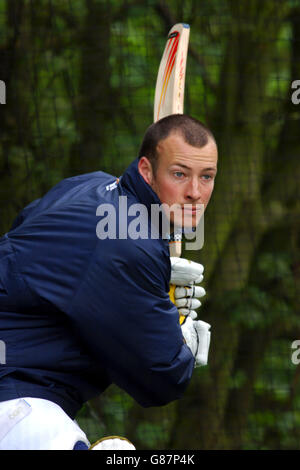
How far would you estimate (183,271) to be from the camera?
256cm

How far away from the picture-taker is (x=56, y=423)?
2082 millimetres

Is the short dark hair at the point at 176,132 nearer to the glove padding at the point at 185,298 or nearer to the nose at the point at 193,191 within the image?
the nose at the point at 193,191

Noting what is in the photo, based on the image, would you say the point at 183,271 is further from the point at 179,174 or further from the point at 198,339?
the point at 179,174

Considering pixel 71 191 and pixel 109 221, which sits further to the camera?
pixel 71 191

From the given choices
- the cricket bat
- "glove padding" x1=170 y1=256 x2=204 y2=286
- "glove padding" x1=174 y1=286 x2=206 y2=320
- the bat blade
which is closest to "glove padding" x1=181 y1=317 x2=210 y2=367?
"glove padding" x1=174 y1=286 x2=206 y2=320

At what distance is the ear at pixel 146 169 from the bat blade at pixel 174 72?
1.85 feet

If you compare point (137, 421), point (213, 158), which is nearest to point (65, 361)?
point (213, 158)

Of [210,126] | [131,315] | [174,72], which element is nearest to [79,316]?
[131,315]

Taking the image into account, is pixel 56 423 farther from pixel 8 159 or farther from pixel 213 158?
pixel 8 159

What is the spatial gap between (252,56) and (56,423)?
2.77 meters

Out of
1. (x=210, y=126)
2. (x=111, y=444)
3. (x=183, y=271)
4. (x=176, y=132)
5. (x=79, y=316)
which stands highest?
(x=210, y=126)

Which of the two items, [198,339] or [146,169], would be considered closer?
[146,169]

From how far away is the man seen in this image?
6.71 feet

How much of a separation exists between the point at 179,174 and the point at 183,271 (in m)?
0.42
